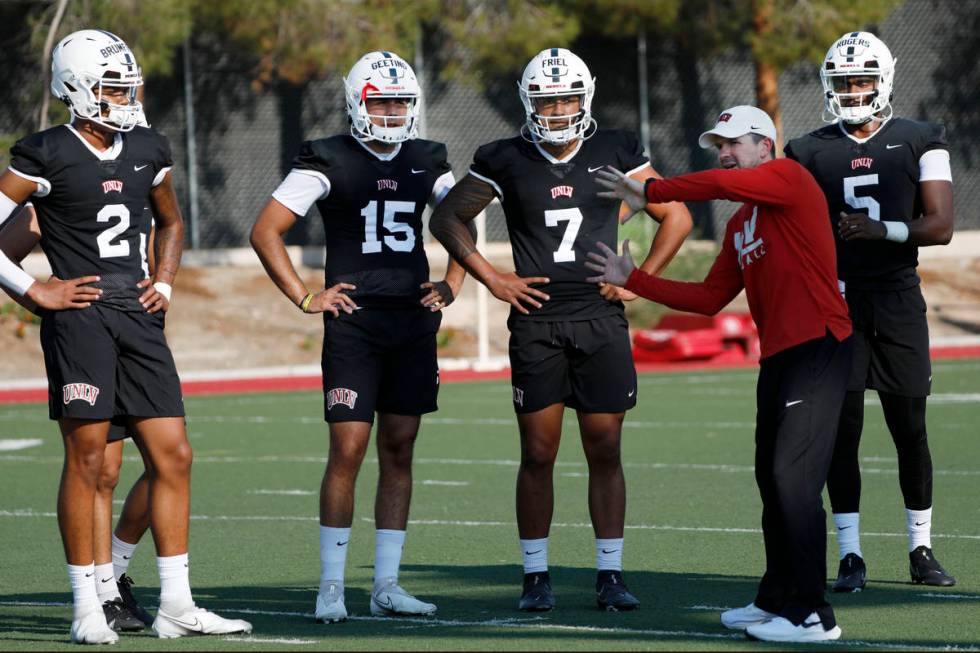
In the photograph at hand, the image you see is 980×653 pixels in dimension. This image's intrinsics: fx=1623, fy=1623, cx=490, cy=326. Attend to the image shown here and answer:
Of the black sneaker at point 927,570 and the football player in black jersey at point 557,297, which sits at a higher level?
the football player in black jersey at point 557,297

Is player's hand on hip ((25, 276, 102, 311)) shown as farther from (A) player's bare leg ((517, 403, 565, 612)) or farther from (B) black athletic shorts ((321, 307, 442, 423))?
(A) player's bare leg ((517, 403, 565, 612))

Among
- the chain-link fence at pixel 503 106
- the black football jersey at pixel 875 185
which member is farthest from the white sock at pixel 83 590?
the chain-link fence at pixel 503 106

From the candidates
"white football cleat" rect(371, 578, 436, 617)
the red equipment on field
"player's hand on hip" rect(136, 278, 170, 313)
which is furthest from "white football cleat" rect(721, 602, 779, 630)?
the red equipment on field

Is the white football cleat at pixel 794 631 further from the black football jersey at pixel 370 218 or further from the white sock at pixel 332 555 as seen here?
the black football jersey at pixel 370 218

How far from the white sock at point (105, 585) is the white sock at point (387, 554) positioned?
107 centimetres

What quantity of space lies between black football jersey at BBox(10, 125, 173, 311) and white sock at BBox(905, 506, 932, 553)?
3550mm

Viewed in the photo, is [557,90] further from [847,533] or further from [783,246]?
[847,533]

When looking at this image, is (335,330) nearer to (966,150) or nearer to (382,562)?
(382,562)

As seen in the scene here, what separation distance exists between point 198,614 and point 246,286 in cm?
1786

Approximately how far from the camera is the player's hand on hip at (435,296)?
270 inches

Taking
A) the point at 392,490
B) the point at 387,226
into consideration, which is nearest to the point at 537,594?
the point at 392,490

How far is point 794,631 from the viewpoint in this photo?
587cm

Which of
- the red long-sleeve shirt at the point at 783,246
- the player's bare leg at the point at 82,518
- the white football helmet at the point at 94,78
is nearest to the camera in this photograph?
the red long-sleeve shirt at the point at 783,246

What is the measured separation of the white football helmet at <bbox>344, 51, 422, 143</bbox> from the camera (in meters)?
6.80
